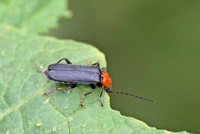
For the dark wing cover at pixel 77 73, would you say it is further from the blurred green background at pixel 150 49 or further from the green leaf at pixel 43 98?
the blurred green background at pixel 150 49

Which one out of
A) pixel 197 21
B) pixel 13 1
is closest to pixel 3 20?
pixel 13 1

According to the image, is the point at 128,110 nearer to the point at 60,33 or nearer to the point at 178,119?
the point at 178,119

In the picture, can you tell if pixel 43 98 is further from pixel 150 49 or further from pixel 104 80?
pixel 150 49

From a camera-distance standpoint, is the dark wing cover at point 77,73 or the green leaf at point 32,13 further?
the green leaf at point 32,13

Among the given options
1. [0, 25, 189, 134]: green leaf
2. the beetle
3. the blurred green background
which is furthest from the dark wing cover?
the blurred green background

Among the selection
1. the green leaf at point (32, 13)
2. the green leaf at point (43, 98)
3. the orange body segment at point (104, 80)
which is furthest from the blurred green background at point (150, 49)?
the green leaf at point (43, 98)
